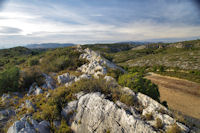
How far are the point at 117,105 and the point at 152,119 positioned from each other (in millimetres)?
1483

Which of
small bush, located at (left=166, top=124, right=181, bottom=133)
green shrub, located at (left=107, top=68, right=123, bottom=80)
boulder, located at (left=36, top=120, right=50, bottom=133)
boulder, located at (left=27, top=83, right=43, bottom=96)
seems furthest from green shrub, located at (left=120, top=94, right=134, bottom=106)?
boulder, located at (left=27, top=83, right=43, bottom=96)

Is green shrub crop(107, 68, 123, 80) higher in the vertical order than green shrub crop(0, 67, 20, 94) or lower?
higher

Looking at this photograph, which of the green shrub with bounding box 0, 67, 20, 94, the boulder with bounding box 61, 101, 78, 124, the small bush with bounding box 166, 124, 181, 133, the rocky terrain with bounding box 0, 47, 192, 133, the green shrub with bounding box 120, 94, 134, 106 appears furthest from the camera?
the green shrub with bounding box 0, 67, 20, 94

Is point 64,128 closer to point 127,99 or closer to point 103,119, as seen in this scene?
point 103,119

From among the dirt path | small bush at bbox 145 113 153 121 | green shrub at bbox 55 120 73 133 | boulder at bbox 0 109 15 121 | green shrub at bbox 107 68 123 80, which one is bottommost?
the dirt path

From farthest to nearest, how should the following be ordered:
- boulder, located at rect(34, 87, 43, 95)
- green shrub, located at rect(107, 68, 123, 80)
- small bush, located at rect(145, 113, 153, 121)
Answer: green shrub, located at rect(107, 68, 123, 80)
boulder, located at rect(34, 87, 43, 95)
small bush, located at rect(145, 113, 153, 121)

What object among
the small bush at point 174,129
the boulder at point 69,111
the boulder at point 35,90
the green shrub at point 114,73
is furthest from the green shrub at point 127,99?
the boulder at point 35,90

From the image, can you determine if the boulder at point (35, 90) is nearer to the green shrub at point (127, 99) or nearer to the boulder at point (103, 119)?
the boulder at point (103, 119)

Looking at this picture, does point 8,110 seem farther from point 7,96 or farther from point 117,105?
point 117,105

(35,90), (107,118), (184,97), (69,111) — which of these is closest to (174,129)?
(107,118)

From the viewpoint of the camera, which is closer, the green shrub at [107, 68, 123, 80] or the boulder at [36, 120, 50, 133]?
the boulder at [36, 120, 50, 133]

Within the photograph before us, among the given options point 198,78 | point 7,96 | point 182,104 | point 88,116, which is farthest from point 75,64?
point 198,78

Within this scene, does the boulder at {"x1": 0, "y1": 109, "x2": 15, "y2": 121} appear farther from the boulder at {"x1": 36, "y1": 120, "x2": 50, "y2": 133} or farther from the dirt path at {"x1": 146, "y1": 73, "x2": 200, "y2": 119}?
the dirt path at {"x1": 146, "y1": 73, "x2": 200, "y2": 119}

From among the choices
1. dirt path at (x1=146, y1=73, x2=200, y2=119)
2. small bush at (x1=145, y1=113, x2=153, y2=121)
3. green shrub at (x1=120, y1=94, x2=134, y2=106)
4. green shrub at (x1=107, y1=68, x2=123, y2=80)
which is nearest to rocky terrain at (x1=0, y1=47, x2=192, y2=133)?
small bush at (x1=145, y1=113, x2=153, y2=121)
